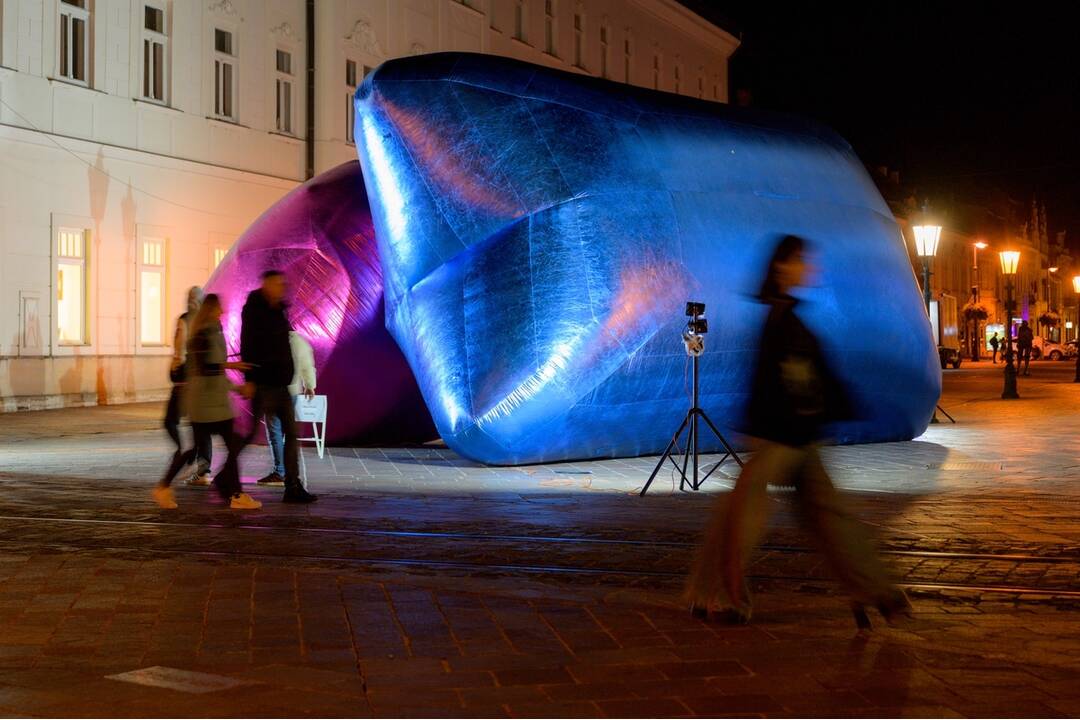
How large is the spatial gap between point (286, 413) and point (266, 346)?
1.86 feet

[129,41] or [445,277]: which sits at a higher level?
[129,41]

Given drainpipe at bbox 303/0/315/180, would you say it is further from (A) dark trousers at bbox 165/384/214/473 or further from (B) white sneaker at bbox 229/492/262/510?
(B) white sneaker at bbox 229/492/262/510

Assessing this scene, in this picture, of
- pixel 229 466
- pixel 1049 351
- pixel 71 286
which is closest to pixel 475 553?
pixel 229 466

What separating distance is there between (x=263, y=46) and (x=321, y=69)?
6.95 ft

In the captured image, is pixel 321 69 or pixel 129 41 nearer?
pixel 129 41

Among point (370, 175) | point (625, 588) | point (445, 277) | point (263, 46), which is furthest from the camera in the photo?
point (263, 46)

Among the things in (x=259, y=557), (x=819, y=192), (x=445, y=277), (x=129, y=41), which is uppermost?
(x=129, y=41)

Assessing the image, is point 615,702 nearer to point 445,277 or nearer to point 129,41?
point 445,277

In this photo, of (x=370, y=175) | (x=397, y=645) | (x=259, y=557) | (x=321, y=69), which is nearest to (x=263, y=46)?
(x=321, y=69)

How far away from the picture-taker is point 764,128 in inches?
634

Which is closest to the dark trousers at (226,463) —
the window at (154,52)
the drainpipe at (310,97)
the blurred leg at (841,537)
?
the blurred leg at (841,537)

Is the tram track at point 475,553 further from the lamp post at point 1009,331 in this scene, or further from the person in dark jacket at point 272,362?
the lamp post at point 1009,331

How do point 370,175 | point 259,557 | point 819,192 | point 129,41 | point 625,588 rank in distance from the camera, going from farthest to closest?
point 129,41, point 819,192, point 370,175, point 259,557, point 625,588

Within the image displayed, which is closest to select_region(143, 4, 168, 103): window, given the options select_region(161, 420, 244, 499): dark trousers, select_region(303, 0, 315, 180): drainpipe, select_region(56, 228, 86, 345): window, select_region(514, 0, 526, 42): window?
Answer: select_region(56, 228, 86, 345): window
